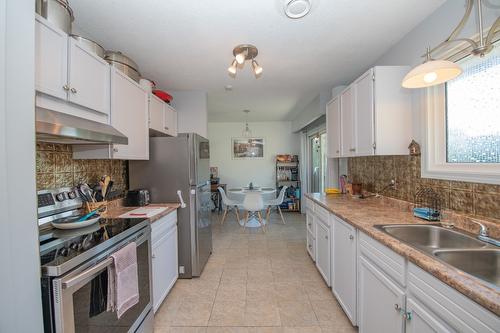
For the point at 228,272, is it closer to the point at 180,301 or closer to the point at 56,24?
the point at 180,301

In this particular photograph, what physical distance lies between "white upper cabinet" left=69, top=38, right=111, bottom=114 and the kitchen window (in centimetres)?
247

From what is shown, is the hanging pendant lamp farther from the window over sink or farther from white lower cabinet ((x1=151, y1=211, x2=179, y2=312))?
white lower cabinet ((x1=151, y1=211, x2=179, y2=312))

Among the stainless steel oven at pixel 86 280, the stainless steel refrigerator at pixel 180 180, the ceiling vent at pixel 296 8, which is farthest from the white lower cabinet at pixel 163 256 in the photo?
the ceiling vent at pixel 296 8

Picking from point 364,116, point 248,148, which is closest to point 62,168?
point 364,116

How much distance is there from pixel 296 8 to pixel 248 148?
474 cm

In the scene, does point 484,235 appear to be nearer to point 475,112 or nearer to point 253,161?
point 475,112

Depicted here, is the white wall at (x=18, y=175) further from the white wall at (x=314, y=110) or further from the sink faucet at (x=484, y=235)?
the white wall at (x=314, y=110)

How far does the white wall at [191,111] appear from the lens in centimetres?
340

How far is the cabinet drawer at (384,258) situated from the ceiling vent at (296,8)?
60.9 inches

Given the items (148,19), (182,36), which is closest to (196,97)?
(182,36)

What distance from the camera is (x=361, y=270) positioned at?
1.51 m

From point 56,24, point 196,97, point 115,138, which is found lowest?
point 115,138

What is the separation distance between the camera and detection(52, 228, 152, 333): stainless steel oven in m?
0.95

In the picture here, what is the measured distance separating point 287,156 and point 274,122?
3.50 ft
